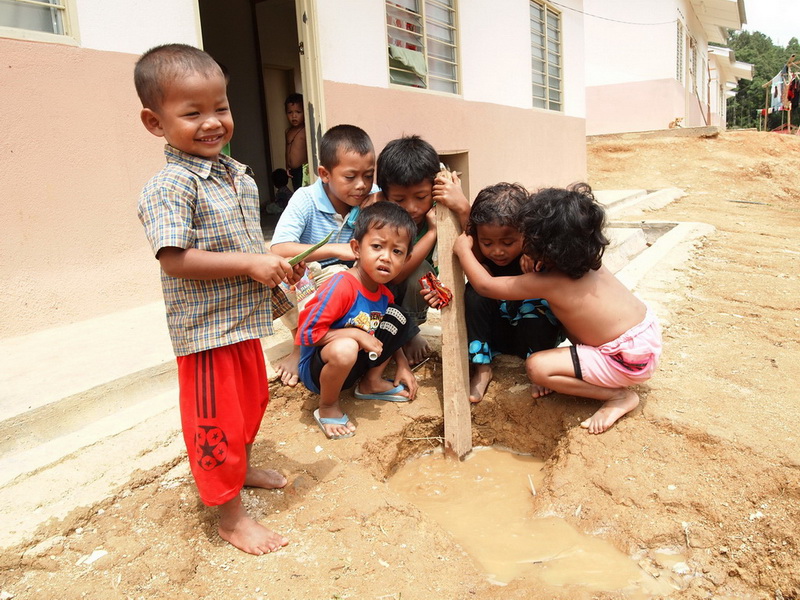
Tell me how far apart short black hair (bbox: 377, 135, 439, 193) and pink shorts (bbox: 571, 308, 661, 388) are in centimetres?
117

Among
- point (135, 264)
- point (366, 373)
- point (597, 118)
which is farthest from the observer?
point (597, 118)

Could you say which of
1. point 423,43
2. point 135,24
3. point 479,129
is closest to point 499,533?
point 135,24

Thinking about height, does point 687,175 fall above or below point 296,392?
above

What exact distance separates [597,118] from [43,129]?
1717 centimetres

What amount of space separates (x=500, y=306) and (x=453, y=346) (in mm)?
491

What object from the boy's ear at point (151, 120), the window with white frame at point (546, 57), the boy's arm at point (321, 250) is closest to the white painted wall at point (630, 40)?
the window with white frame at point (546, 57)

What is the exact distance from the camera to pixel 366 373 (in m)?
2.99

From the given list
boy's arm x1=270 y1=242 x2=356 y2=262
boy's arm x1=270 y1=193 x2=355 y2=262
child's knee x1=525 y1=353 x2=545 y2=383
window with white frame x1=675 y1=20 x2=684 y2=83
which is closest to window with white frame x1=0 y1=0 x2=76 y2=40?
boy's arm x1=270 y1=193 x2=355 y2=262

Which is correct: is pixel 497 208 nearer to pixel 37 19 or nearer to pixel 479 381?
pixel 479 381

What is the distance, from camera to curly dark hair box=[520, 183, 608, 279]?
236 cm

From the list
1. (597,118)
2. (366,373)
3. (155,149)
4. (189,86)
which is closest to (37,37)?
(155,149)

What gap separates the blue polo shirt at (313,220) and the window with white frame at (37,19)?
5.66 ft

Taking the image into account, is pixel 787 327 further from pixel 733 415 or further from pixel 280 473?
pixel 280 473

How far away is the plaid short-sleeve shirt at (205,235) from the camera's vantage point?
169cm
